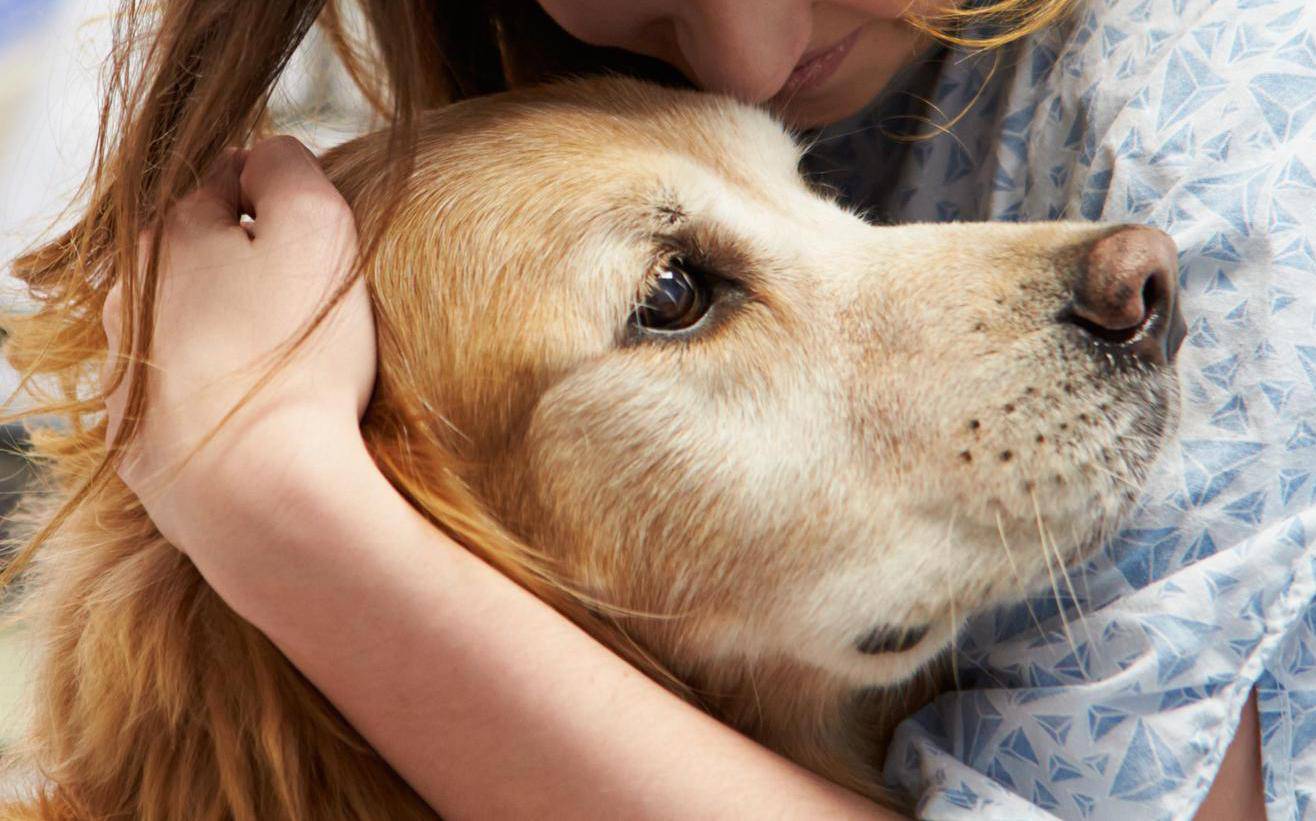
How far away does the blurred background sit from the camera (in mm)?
1516

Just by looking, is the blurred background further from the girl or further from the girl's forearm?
the girl's forearm

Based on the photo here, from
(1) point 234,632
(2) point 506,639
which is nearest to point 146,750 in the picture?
(1) point 234,632

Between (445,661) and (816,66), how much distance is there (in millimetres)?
947

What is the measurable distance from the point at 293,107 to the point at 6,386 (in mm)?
1280

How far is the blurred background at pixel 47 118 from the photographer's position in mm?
1516

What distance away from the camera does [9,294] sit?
146cm

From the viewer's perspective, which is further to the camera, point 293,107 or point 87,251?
point 293,107

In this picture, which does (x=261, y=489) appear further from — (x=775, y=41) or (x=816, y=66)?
(x=816, y=66)

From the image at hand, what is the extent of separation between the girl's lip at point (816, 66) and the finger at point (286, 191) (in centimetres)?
64

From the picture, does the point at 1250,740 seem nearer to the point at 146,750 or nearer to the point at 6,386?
the point at 146,750

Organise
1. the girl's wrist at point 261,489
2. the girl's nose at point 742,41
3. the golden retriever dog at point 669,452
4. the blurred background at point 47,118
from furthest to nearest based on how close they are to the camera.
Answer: the blurred background at point 47,118 < the girl's nose at point 742,41 < the golden retriever dog at point 669,452 < the girl's wrist at point 261,489

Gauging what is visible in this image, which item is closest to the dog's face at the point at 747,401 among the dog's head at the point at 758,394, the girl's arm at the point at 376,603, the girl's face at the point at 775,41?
the dog's head at the point at 758,394

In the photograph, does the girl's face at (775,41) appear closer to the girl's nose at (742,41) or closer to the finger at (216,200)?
the girl's nose at (742,41)

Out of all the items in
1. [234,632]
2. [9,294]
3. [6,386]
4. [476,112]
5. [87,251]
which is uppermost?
[476,112]
